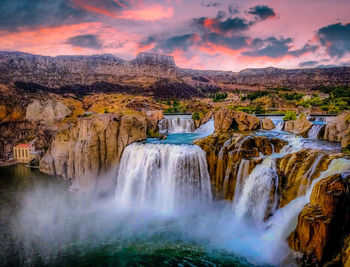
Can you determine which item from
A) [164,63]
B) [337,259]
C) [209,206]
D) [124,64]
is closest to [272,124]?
[209,206]

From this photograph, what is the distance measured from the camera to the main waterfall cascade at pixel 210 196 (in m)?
12.3

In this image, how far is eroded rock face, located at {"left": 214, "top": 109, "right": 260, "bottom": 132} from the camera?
25500 millimetres

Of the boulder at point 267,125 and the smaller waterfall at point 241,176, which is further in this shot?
Answer: the boulder at point 267,125

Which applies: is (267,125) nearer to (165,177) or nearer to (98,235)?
(165,177)

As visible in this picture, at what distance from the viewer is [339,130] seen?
59.6 feet

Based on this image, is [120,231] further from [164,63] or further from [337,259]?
[164,63]

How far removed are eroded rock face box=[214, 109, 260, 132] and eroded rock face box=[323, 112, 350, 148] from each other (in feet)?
24.8

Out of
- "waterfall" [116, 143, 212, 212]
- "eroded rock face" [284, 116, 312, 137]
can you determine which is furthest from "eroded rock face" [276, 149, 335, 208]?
"eroded rock face" [284, 116, 312, 137]

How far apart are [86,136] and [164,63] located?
164385 mm

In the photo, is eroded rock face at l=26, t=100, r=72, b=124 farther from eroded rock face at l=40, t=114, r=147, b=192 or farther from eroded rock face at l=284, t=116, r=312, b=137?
eroded rock face at l=284, t=116, r=312, b=137

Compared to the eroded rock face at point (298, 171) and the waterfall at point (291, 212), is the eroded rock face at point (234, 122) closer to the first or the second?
the eroded rock face at point (298, 171)

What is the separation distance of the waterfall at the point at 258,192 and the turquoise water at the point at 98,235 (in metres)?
2.26

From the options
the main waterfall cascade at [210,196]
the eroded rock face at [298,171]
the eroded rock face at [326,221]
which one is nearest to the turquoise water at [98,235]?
the main waterfall cascade at [210,196]

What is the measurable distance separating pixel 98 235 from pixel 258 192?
10.5 metres
